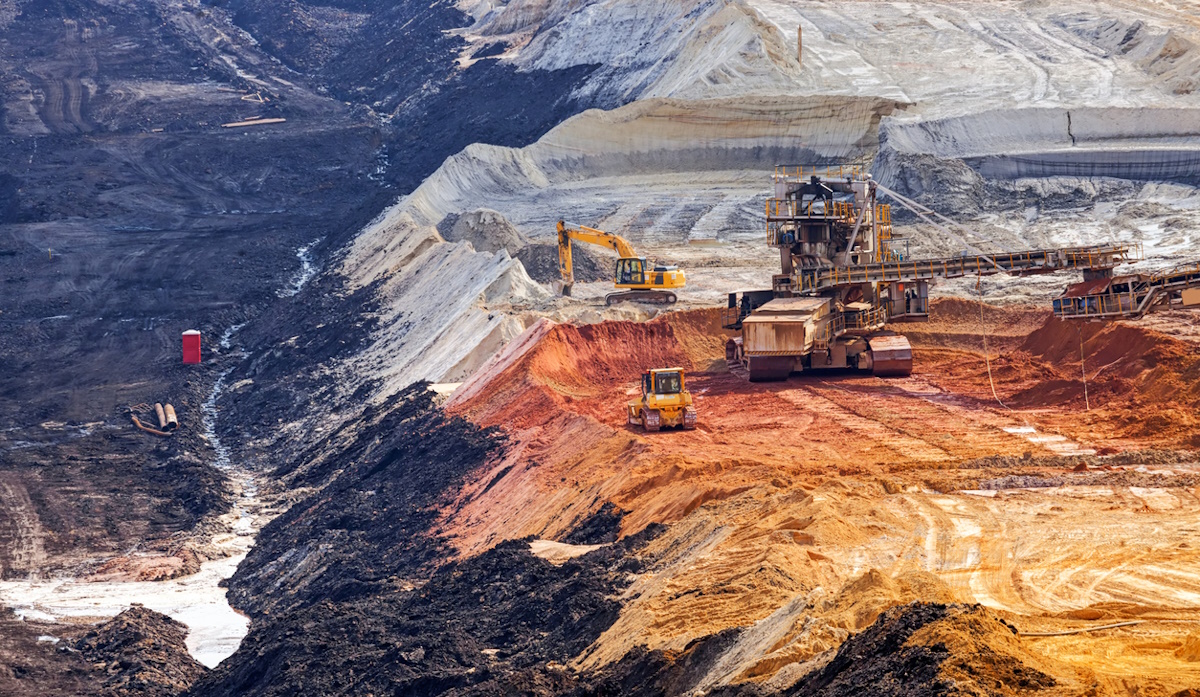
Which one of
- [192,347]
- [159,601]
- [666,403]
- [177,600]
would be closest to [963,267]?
[666,403]

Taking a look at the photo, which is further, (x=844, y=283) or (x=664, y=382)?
(x=844, y=283)

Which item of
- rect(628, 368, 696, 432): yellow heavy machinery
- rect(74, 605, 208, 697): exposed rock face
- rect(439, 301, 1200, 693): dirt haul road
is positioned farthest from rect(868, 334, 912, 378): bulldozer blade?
rect(74, 605, 208, 697): exposed rock face

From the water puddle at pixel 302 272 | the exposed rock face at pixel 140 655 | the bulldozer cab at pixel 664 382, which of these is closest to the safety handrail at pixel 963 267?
the bulldozer cab at pixel 664 382

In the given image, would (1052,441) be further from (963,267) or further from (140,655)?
(140,655)

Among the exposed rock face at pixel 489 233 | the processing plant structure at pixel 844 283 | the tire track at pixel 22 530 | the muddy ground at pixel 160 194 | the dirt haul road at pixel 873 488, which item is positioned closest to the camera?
the dirt haul road at pixel 873 488

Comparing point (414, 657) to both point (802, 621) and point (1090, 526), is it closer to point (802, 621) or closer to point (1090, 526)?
point (802, 621)

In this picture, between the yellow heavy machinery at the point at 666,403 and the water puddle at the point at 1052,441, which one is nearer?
the water puddle at the point at 1052,441

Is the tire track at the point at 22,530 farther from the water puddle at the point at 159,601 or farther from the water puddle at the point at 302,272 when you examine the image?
the water puddle at the point at 302,272
